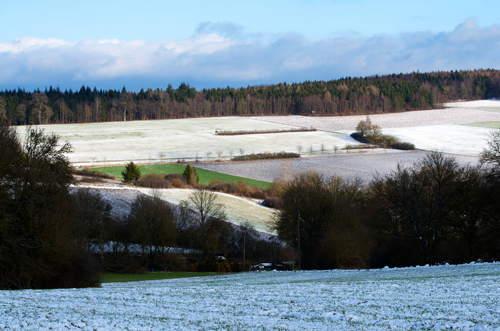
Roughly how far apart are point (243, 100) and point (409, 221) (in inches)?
5435

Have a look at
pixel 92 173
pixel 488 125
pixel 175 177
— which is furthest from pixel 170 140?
pixel 488 125

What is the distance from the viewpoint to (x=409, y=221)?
146 feet

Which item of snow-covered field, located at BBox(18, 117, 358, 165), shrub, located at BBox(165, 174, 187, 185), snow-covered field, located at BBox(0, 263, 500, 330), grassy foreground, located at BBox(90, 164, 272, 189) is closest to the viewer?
snow-covered field, located at BBox(0, 263, 500, 330)

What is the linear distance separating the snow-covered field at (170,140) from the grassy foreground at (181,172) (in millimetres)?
6473

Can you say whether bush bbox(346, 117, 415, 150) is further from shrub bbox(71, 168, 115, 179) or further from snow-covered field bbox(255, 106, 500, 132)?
shrub bbox(71, 168, 115, 179)

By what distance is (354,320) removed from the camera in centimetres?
1031

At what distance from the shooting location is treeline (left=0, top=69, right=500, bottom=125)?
144m

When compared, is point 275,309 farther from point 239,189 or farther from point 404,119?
point 404,119

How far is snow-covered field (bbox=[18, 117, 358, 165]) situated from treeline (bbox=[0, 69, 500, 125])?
18.9 metres

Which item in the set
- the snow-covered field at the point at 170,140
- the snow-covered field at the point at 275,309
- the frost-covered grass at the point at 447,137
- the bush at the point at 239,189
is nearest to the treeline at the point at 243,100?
the snow-covered field at the point at 170,140

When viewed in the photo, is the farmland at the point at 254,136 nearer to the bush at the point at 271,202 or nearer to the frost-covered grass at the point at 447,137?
the frost-covered grass at the point at 447,137

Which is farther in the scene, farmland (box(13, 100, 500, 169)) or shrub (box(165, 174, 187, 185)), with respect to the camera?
farmland (box(13, 100, 500, 169))

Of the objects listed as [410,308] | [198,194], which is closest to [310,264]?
[198,194]

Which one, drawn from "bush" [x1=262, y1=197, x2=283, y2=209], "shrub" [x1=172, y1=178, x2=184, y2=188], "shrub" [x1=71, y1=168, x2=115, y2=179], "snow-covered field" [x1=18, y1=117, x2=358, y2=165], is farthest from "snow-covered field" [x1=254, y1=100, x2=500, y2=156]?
"shrub" [x1=71, y1=168, x2=115, y2=179]
